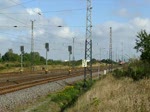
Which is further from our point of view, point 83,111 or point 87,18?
point 87,18

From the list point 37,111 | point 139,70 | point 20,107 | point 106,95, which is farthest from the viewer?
point 139,70

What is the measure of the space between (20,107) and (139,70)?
32.0ft

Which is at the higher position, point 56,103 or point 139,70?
point 139,70

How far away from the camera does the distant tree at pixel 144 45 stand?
1314 inches

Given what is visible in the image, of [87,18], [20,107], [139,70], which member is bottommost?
[20,107]

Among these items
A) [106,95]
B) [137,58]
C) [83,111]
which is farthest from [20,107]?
[137,58]

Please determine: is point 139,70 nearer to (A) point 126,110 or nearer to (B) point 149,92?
(B) point 149,92

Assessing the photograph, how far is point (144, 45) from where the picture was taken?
34375 millimetres

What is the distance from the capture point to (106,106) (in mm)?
13781

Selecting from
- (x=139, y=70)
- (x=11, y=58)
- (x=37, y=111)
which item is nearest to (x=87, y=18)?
(x=139, y=70)

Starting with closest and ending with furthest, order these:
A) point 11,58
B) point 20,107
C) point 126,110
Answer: point 126,110 → point 20,107 → point 11,58

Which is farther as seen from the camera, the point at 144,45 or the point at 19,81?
the point at 19,81

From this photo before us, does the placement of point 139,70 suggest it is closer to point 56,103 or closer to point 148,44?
point 148,44

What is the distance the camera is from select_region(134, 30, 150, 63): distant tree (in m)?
33.4
